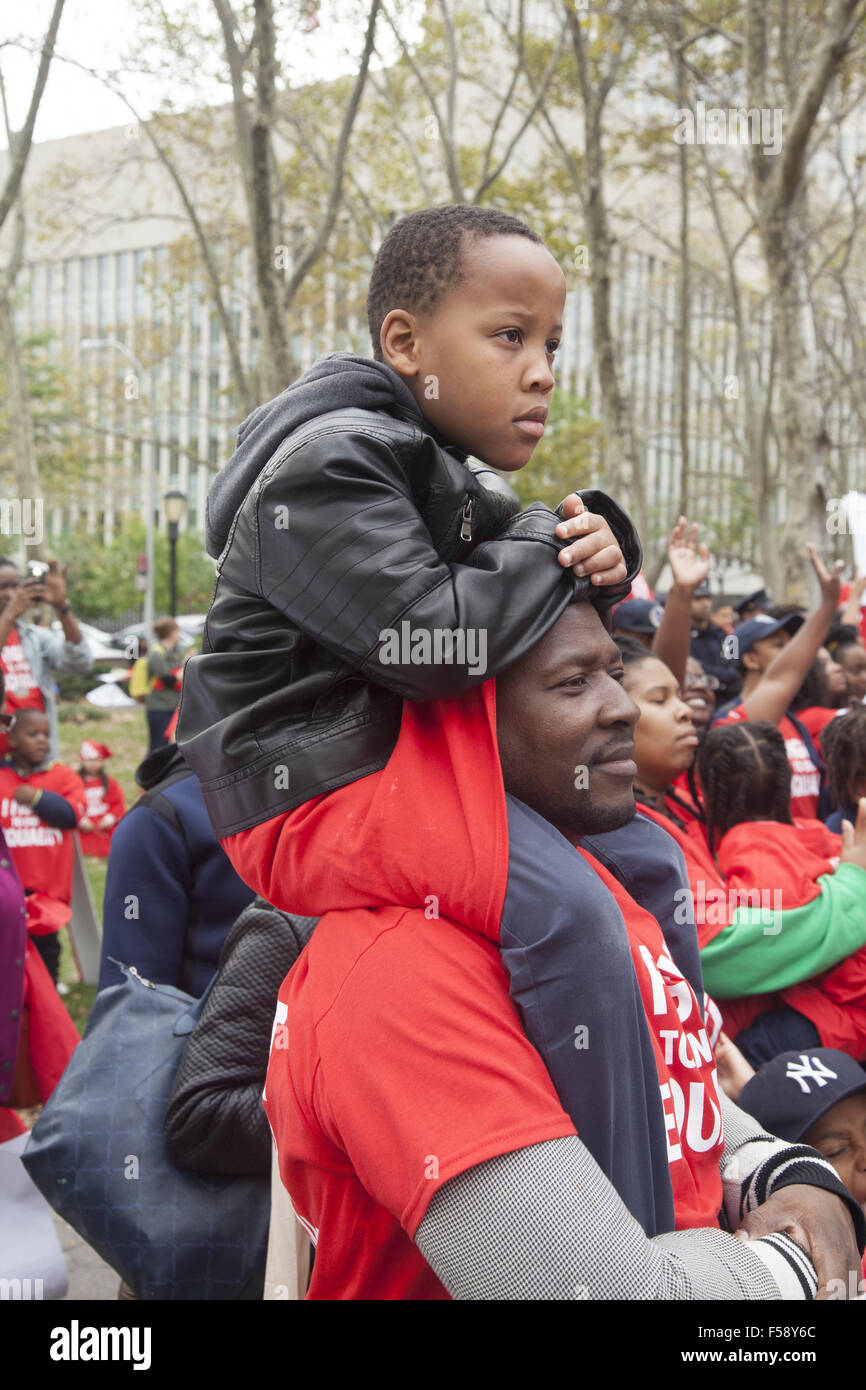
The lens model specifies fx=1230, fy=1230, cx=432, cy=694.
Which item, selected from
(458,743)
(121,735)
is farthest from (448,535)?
(121,735)

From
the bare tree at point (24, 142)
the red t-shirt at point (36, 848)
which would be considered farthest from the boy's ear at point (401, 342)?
the bare tree at point (24, 142)

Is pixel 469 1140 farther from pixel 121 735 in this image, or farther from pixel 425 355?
pixel 121 735

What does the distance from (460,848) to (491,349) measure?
2.31ft

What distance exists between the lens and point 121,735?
20.7m

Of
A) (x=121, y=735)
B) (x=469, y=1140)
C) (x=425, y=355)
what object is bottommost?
(x=121, y=735)

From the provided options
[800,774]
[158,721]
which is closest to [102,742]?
[158,721]

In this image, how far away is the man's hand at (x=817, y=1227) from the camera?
148 cm

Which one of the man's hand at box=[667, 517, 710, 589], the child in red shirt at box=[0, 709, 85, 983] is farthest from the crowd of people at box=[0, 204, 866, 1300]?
the child in red shirt at box=[0, 709, 85, 983]

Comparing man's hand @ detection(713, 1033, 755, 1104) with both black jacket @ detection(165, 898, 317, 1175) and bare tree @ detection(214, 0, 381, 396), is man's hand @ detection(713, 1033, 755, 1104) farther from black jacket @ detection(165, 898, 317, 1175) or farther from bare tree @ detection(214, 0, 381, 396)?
bare tree @ detection(214, 0, 381, 396)

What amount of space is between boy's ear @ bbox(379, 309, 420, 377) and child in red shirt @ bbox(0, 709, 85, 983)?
14.2 ft

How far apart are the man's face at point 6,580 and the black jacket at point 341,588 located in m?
5.57

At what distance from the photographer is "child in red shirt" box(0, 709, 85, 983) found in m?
5.72

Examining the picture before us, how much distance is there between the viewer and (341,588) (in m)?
1.42

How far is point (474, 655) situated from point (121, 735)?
2002cm
